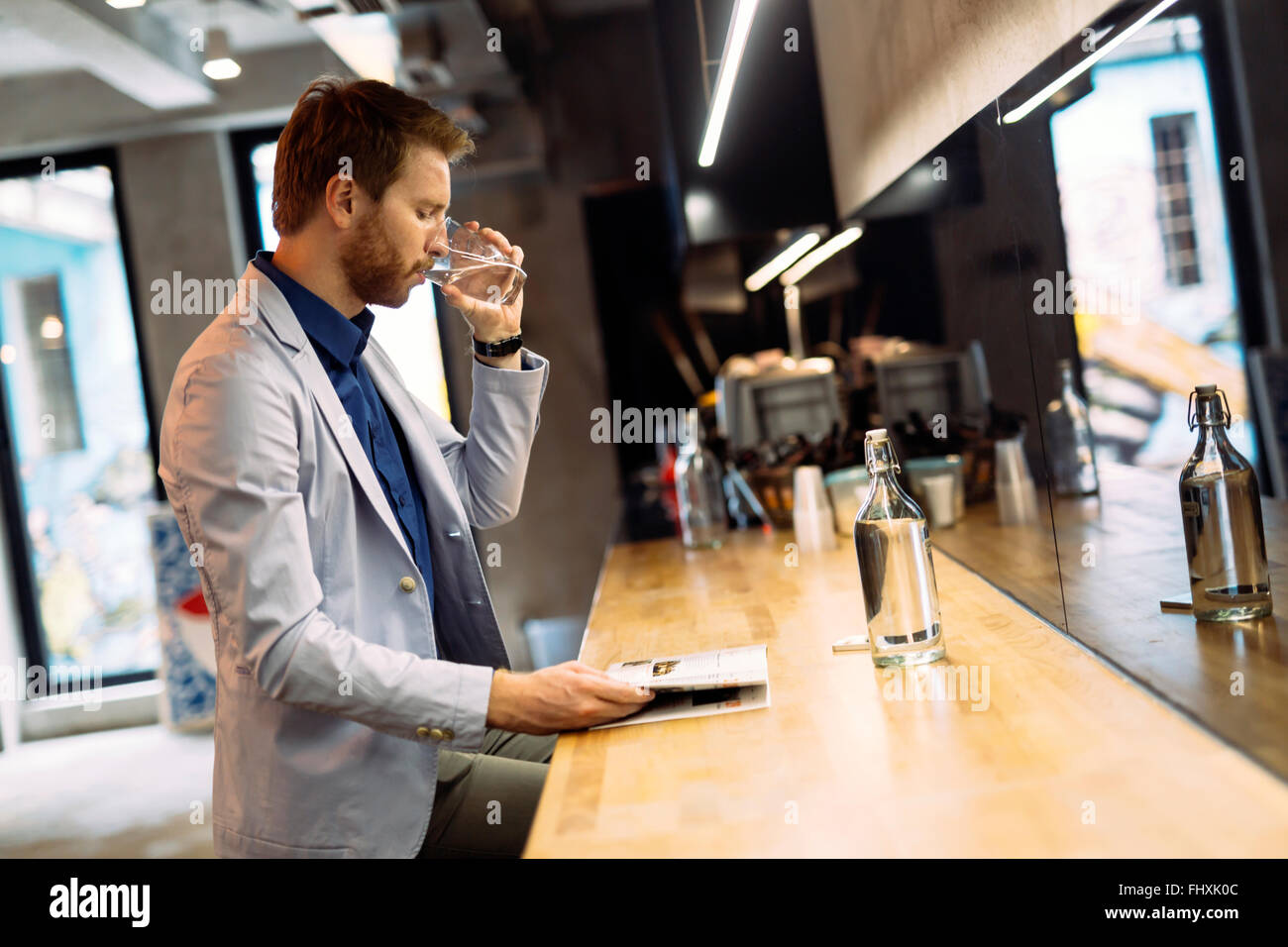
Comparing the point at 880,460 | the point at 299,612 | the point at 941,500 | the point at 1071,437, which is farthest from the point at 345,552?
the point at 941,500

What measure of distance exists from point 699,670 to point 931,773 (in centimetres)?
41

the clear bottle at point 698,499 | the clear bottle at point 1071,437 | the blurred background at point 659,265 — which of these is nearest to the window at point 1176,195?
the blurred background at point 659,265

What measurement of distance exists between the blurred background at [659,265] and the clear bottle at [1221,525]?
0.11ft

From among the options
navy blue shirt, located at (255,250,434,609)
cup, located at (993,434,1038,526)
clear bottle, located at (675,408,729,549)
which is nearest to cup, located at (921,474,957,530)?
cup, located at (993,434,1038,526)

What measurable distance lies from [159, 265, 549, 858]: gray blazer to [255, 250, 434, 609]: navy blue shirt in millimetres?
51

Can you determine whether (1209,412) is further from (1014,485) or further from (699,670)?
(1014,485)

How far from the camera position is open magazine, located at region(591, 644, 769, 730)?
1.21m

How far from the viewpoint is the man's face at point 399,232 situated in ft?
4.84

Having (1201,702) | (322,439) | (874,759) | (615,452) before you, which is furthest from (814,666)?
(615,452)

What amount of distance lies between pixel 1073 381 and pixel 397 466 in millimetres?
956

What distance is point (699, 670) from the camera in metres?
1.29

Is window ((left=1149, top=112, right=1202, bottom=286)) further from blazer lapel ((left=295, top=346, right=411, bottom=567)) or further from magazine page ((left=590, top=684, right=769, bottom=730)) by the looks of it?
blazer lapel ((left=295, top=346, right=411, bottom=567))

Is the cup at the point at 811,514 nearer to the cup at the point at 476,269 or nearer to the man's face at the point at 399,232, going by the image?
the cup at the point at 476,269

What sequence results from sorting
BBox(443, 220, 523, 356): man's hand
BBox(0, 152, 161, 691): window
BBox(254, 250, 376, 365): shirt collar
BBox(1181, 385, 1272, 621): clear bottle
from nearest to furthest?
BBox(1181, 385, 1272, 621): clear bottle → BBox(254, 250, 376, 365): shirt collar → BBox(443, 220, 523, 356): man's hand → BBox(0, 152, 161, 691): window
